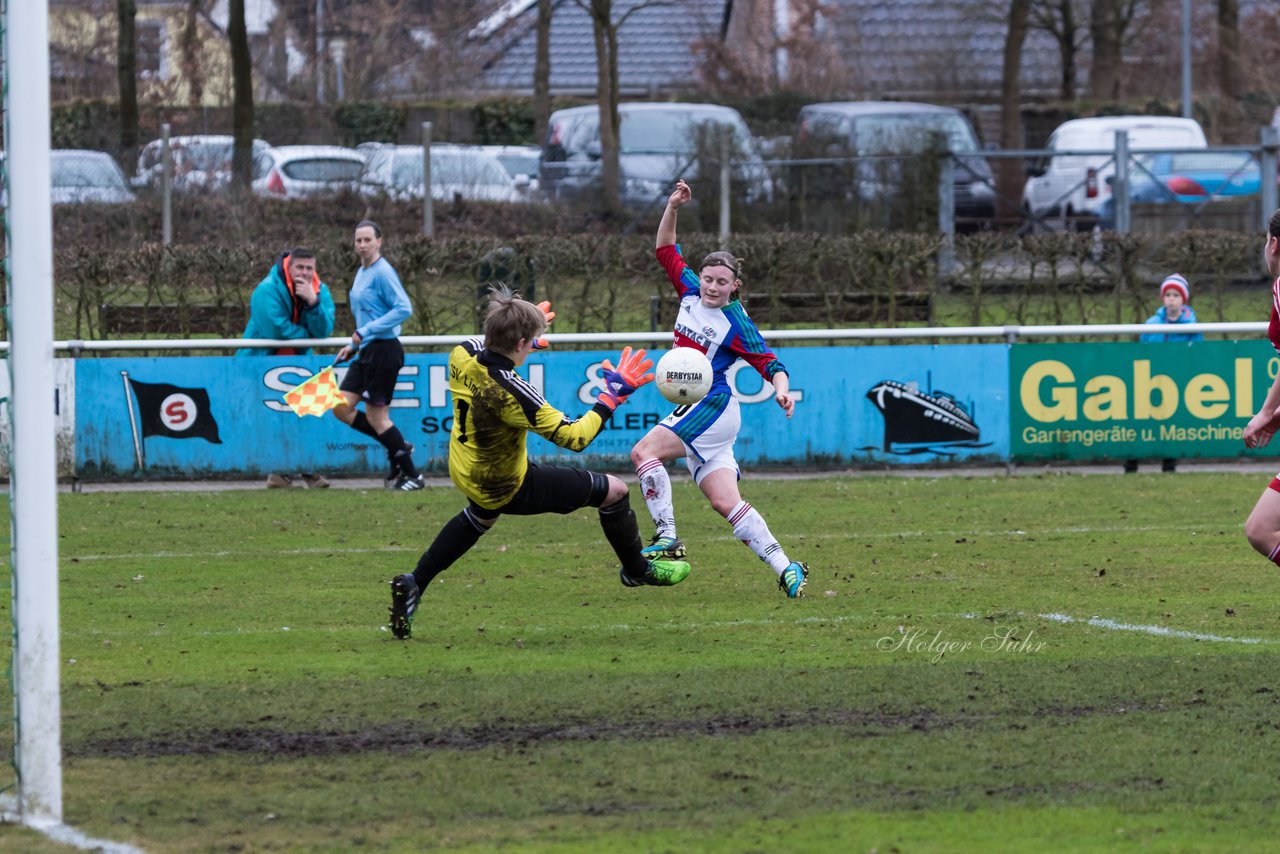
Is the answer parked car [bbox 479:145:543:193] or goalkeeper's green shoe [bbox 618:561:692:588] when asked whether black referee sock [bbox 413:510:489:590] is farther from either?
parked car [bbox 479:145:543:193]

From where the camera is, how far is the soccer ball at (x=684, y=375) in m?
9.17

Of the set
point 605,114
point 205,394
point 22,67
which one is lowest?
point 205,394

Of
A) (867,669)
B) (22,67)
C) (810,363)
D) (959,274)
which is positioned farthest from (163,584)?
(959,274)

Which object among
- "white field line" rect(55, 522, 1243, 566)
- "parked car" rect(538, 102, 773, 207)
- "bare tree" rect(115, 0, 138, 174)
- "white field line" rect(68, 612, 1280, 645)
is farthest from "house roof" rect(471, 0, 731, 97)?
"white field line" rect(68, 612, 1280, 645)

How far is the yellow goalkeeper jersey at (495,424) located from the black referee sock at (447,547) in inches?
5.0

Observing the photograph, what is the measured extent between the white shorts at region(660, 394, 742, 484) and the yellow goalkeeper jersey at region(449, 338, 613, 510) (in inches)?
50.2

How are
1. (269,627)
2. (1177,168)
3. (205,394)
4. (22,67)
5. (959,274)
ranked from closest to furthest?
(22,67)
(269,627)
(205,394)
(959,274)
(1177,168)

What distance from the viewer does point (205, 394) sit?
14.7 metres

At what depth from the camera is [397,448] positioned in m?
14.0

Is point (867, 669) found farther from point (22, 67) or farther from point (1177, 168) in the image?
point (1177, 168)

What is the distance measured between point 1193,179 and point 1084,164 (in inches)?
94.9

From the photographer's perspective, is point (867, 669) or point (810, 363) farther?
point (810, 363)

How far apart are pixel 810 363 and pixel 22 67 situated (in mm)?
10242

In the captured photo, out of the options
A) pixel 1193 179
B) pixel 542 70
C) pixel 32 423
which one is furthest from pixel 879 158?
pixel 32 423
